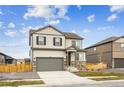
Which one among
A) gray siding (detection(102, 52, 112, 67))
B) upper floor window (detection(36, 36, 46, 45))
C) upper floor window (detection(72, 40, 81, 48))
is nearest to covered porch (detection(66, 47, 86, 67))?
upper floor window (detection(72, 40, 81, 48))

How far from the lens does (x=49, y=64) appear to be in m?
37.7

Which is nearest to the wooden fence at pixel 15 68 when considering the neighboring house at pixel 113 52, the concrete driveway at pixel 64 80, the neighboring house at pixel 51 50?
the neighboring house at pixel 51 50

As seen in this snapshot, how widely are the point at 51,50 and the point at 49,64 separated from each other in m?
2.27

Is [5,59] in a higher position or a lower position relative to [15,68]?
higher

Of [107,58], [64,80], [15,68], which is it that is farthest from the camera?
[107,58]

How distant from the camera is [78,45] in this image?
1631 inches

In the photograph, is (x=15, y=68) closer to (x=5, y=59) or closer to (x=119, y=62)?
(x=119, y=62)

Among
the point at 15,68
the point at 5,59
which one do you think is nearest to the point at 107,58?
the point at 15,68

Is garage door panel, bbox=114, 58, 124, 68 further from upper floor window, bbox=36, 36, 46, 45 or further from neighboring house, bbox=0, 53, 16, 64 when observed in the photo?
neighboring house, bbox=0, 53, 16, 64

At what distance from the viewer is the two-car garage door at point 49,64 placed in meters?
37.2

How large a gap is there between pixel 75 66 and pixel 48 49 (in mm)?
5419

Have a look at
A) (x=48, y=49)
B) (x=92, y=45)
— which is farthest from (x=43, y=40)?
(x=92, y=45)

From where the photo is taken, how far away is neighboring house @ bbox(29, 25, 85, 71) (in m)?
37.2

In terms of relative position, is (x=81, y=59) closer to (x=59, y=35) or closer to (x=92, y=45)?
(x=59, y=35)
